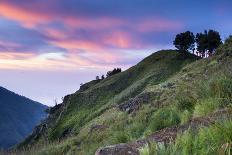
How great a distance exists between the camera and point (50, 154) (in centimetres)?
2502

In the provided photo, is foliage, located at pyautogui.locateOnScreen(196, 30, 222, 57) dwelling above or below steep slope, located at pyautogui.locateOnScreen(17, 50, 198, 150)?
above

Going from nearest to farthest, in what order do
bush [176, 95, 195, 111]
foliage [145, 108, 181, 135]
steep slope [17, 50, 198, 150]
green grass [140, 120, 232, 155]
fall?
1. green grass [140, 120, 232, 155]
2. foliage [145, 108, 181, 135]
3. bush [176, 95, 195, 111]
4. steep slope [17, 50, 198, 150]

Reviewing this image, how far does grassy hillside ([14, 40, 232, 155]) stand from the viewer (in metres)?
13.1

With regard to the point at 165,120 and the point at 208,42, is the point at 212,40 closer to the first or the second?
the point at 208,42

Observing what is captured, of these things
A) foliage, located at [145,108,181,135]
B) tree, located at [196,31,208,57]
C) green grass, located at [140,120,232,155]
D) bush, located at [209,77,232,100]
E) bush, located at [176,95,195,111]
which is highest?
tree, located at [196,31,208,57]

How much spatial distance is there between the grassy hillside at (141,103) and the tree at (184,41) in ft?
10.6

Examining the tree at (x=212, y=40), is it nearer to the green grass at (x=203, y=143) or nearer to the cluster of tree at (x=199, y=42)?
the cluster of tree at (x=199, y=42)

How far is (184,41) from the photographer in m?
106

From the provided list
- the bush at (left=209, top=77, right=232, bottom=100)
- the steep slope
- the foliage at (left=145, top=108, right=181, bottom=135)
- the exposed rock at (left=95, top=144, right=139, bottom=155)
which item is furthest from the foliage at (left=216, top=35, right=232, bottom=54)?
the exposed rock at (left=95, top=144, right=139, bottom=155)

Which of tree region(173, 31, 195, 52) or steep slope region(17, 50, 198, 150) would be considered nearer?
steep slope region(17, 50, 198, 150)

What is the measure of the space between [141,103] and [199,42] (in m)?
75.8

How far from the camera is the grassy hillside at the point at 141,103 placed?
13.1 meters

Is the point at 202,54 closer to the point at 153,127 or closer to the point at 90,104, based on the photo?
the point at 90,104

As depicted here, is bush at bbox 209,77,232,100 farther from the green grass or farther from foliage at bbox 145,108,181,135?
the green grass
